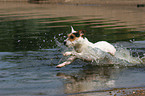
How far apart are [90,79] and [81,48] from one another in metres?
1.30

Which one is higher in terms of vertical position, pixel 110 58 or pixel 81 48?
pixel 81 48

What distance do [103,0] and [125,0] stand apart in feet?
10.4

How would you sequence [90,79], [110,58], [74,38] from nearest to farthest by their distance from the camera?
[90,79]
[74,38]
[110,58]

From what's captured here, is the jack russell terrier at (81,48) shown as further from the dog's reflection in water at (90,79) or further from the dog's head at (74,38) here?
the dog's reflection in water at (90,79)

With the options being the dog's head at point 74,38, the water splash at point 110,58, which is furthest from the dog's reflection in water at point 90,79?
the dog's head at point 74,38

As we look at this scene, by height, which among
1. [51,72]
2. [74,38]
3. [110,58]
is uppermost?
[74,38]

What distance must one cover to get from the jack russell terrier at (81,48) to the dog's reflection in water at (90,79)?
435 mm

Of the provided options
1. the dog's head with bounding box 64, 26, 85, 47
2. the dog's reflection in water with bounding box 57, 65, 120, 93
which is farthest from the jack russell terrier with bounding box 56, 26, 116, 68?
the dog's reflection in water with bounding box 57, 65, 120, 93

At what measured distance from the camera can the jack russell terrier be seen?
35.1ft

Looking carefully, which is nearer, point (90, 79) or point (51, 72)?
point (90, 79)

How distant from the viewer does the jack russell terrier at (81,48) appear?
35.1ft

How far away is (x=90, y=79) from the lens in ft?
34.0

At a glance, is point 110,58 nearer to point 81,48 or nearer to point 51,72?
point 81,48

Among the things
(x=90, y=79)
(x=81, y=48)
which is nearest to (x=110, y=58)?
(x=81, y=48)
